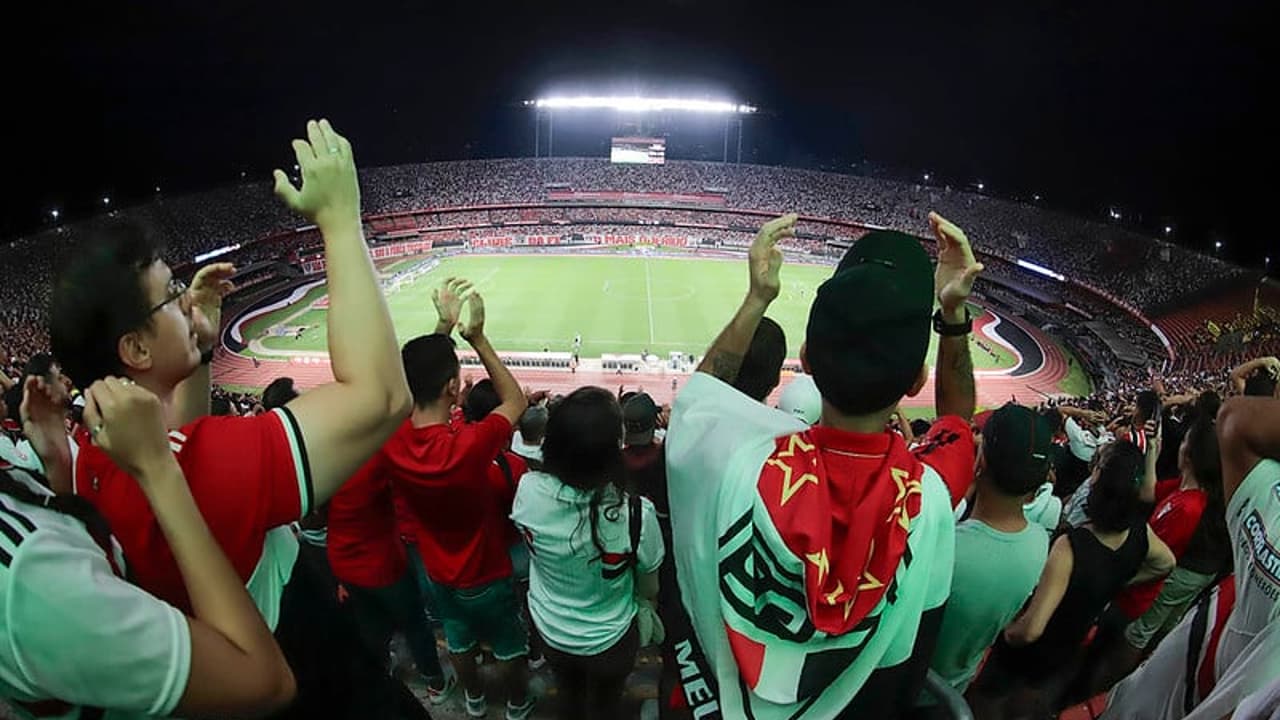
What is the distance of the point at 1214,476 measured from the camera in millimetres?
4156

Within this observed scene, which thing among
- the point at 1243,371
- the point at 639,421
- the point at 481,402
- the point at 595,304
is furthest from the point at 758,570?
the point at 595,304

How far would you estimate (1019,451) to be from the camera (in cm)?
248

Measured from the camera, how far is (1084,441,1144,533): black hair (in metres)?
3.00

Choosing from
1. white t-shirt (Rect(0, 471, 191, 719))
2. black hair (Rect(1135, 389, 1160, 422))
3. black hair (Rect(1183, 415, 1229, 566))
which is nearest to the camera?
white t-shirt (Rect(0, 471, 191, 719))

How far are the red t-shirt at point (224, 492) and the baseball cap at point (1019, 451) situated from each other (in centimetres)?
222

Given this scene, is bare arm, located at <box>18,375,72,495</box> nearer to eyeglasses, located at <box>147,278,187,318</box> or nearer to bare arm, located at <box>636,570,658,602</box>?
eyeglasses, located at <box>147,278,187,318</box>

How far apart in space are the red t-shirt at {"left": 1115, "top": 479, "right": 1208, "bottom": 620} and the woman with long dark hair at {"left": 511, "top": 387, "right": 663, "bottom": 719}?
2928 mm

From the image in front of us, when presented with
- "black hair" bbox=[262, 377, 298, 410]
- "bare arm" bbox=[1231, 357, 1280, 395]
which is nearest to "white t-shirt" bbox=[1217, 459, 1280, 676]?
"bare arm" bbox=[1231, 357, 1280, 395]

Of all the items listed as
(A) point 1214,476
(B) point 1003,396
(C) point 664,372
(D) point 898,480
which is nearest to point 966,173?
(B) point 1003,396

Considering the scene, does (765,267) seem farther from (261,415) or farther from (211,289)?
(211,289)

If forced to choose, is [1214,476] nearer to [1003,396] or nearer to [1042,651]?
[1042,651]

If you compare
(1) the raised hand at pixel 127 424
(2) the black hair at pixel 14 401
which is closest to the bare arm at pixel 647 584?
(1) the raised hand at pixel 127 424

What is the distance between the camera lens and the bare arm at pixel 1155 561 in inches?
130

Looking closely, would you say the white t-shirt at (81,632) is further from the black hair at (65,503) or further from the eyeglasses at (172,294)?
the eyeglasses at (172,294)
